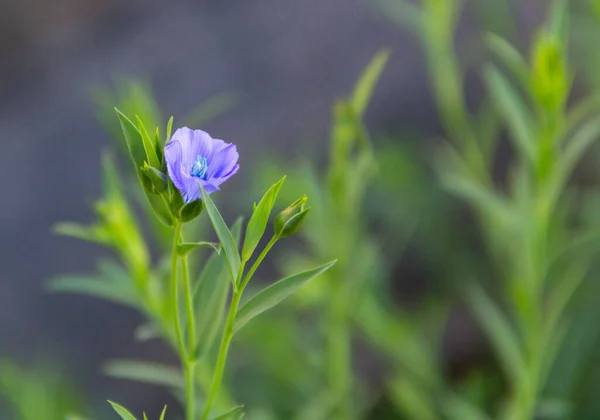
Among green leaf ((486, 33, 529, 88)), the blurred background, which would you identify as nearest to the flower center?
green leaf ((486, 33, 529, 88))

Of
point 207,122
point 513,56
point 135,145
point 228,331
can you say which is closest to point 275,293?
point 228,331

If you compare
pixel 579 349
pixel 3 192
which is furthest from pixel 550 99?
pixel 3 192

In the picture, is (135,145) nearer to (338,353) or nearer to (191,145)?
(191,145)

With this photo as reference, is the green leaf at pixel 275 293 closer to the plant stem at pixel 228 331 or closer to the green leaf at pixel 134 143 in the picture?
the plant stem at pixel 228 331

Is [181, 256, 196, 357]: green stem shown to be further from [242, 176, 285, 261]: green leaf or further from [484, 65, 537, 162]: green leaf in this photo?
[484, 65, 537, 162]: green leaf

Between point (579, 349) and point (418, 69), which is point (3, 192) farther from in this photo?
point (579, 349)
